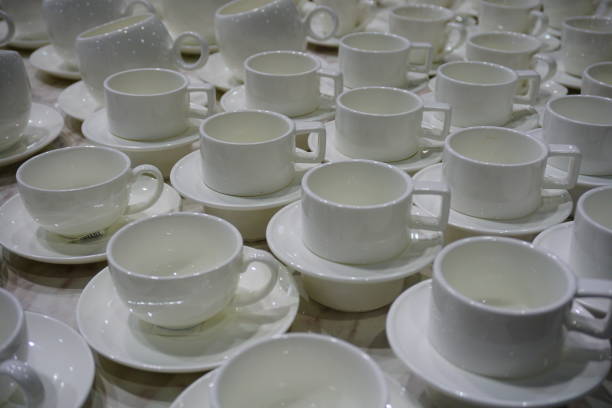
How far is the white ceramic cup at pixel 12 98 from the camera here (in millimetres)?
1025

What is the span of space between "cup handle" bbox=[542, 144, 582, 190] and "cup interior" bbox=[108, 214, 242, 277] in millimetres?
435

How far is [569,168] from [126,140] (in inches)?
26.2

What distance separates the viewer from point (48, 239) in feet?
2.82

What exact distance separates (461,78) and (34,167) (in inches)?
28.8

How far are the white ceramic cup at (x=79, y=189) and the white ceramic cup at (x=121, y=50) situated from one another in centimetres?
30

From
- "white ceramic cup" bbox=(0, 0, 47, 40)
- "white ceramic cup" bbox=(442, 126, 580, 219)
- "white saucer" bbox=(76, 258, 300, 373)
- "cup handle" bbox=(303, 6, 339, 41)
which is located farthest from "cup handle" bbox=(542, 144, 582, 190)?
"white ceramic cup" bbox=(0, 0, 47, 40)

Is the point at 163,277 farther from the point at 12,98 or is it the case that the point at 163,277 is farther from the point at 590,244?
the point at 12,98

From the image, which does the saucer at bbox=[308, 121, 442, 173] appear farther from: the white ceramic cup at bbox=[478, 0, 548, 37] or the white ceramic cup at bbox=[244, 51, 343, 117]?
the white ceramic cup at bbox=[478, 0, 548, 37]

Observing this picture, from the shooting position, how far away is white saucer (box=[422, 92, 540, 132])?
106 cm

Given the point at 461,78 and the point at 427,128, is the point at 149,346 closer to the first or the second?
the point at 427,128

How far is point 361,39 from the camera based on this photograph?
1.30 m

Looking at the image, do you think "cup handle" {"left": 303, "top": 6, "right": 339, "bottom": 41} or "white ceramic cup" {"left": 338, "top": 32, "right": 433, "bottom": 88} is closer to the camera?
"white ceramic cup" {"left": 338, "top": 32, "right": 433, "bottom": 88}

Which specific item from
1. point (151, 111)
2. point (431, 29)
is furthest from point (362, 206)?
point (431, 29)

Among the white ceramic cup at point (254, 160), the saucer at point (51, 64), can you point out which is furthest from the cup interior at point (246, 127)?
the saucer at point (51, 64)
